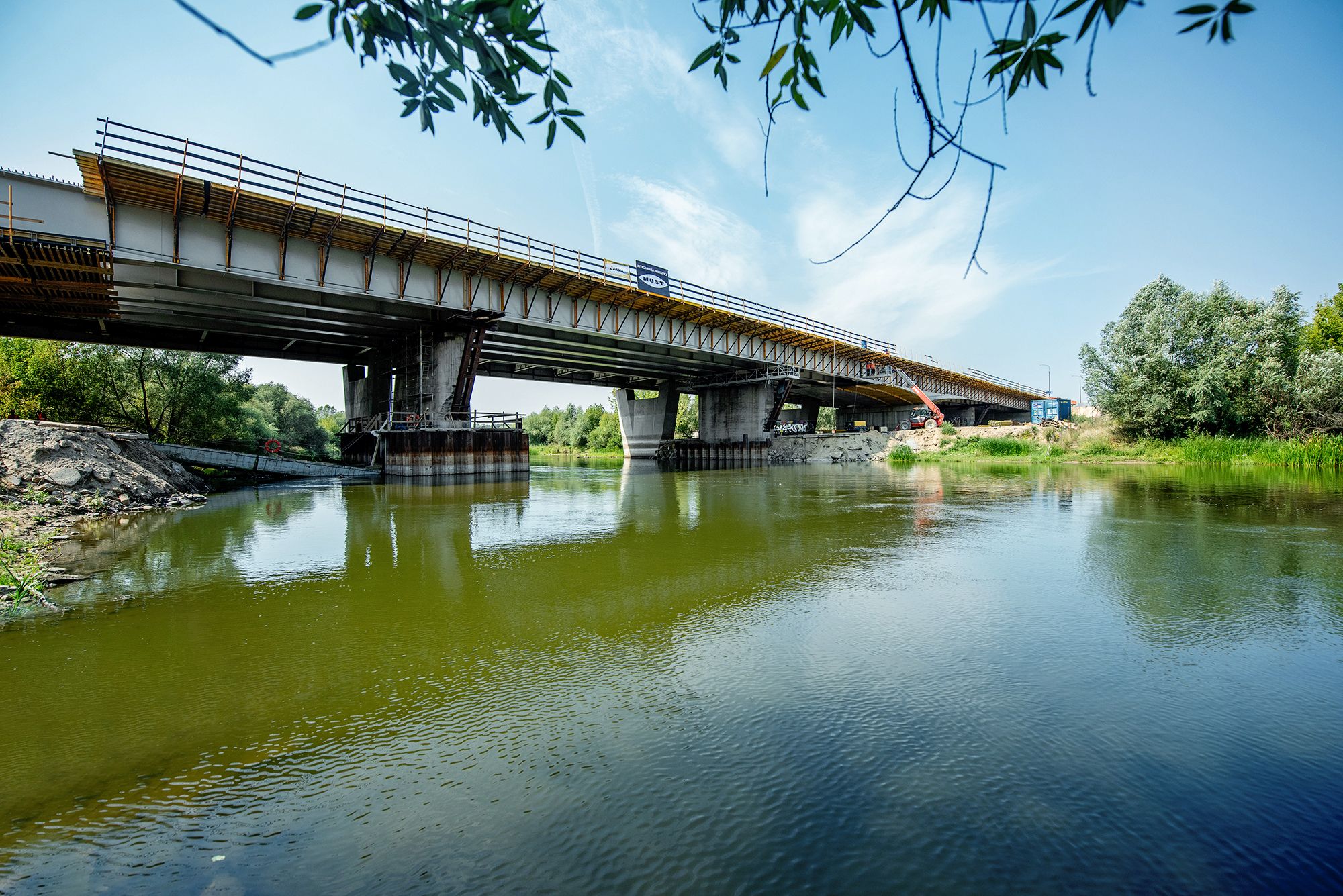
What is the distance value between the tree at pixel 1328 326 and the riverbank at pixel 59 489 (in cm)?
6544

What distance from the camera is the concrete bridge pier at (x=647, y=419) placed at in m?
51.4

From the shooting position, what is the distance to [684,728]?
3.50 meters

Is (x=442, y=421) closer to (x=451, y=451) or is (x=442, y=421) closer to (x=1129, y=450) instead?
(x=451, y=451)

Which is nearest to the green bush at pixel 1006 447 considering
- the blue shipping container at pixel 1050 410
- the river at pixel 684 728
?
the blue shipping container at pixel 1050 410

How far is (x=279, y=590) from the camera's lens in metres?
7.08

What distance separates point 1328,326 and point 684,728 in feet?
216

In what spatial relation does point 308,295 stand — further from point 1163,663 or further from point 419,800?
point 1163,663

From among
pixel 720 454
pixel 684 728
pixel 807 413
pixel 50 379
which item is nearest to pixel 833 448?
pixel 720 454

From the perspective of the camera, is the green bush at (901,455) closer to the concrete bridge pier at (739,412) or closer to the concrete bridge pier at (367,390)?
the concrete bridge pier at (739,412)

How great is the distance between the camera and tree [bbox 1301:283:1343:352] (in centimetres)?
4391

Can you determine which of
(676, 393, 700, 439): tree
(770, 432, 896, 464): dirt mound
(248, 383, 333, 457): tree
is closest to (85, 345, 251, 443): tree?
(248, 383, 333, 457): tree

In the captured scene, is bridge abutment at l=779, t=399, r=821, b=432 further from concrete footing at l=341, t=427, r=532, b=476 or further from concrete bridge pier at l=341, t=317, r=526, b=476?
concrete bridge pier at l=341, t=317, r=526, b=476

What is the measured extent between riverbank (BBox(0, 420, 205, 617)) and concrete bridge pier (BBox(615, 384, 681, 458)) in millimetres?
36006

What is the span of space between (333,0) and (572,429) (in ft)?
335
